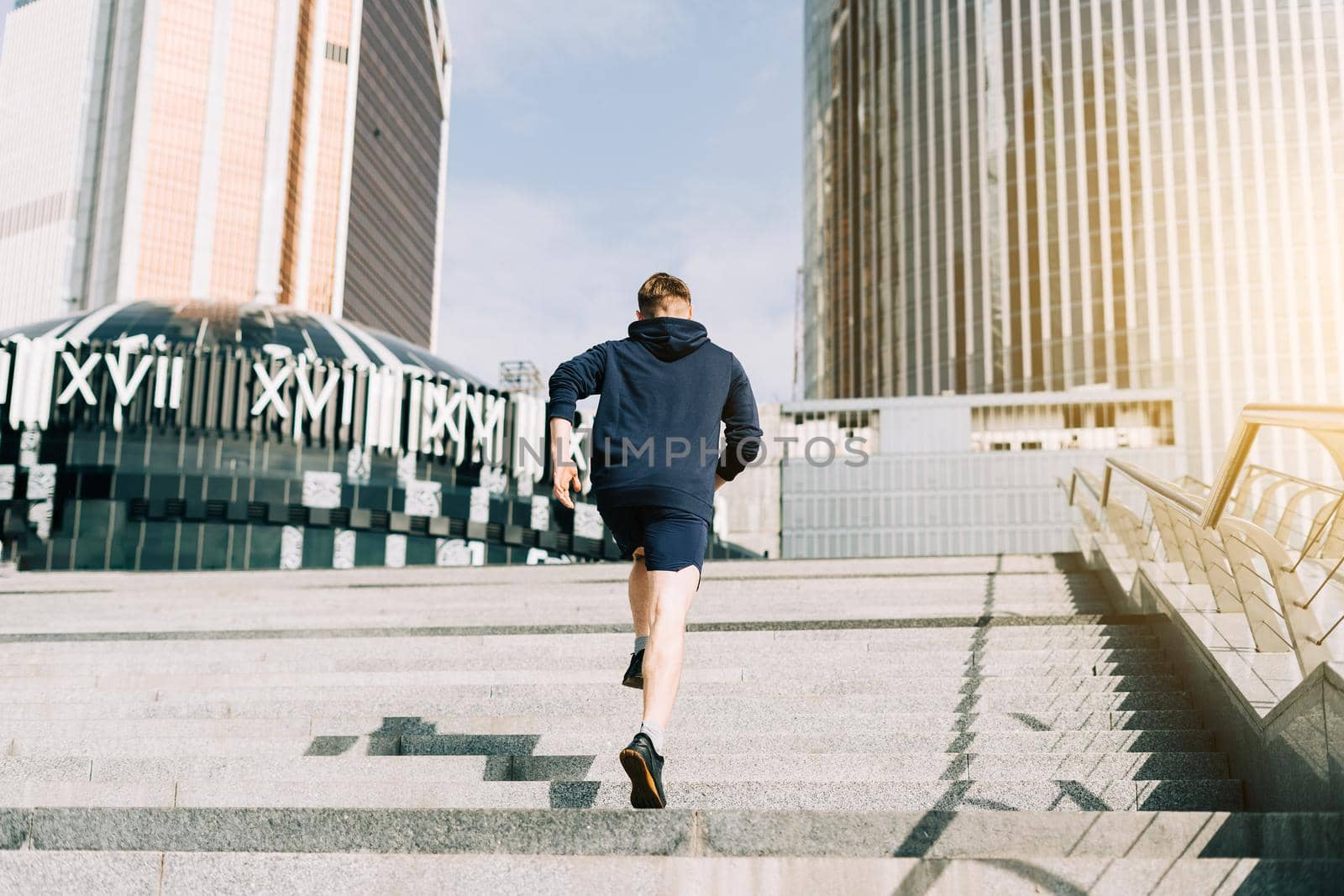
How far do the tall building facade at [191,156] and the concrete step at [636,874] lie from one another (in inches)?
4115

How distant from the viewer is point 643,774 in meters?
3.10

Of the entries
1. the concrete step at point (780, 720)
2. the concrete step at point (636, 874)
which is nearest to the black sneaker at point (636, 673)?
the concrete step at point (780, 720)

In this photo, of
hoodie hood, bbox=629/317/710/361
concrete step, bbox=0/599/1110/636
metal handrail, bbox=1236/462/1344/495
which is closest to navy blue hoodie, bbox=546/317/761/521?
hoodie hood, bbox=629/317/710/361

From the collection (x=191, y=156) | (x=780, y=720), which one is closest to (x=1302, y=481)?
(x=780, y=720)

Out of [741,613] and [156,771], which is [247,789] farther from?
[741,613]

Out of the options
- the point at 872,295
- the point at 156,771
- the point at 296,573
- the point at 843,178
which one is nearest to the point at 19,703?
the point at 156,771

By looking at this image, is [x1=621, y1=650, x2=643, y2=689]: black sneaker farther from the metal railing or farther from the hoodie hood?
the metal railing

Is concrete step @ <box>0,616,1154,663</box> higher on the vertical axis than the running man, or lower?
lower

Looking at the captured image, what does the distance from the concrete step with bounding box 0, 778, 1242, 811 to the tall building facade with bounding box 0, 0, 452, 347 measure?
340 feet

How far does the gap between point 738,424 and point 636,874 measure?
1.65 meters

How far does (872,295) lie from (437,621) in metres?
85.0

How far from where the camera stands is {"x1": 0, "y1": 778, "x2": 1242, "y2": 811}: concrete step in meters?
3.58

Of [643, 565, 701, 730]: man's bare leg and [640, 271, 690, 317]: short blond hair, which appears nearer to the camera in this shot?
[643, 565, 701, 730]: man's bare leg

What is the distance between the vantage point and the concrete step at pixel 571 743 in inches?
172
